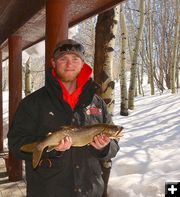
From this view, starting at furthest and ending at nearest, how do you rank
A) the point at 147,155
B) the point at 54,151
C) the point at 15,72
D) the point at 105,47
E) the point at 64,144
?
the point at 147,155, the point at 15,72, the point at 105,47, the point at 54,151, the point at 64,144

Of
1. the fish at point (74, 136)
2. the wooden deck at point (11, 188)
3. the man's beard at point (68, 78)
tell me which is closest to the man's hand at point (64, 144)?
the fish at point (74, 136)

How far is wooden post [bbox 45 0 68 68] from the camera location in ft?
12.0

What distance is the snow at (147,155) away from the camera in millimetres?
5137

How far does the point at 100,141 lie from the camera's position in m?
2.34

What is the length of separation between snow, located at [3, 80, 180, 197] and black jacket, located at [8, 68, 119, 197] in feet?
8.35

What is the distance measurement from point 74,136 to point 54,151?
0.19m

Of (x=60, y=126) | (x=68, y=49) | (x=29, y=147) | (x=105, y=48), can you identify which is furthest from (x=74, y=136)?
(x=105, y=48)

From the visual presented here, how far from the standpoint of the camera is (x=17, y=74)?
6.21 metres

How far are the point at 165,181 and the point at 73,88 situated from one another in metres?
3.25

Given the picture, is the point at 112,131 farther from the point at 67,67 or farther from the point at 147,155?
the point at 147,155

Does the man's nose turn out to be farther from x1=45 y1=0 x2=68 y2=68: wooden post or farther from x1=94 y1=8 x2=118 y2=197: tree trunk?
x1=94 y1=8 x2=118 y2=197: tree trunk

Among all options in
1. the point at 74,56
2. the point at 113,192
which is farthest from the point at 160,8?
the point at 74,56

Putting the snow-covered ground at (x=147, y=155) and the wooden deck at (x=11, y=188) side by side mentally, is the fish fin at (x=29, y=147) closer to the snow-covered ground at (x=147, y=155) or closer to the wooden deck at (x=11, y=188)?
the snow-covered ground at (x=147, y=155)

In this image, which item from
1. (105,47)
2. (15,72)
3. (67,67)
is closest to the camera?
(67,67)
